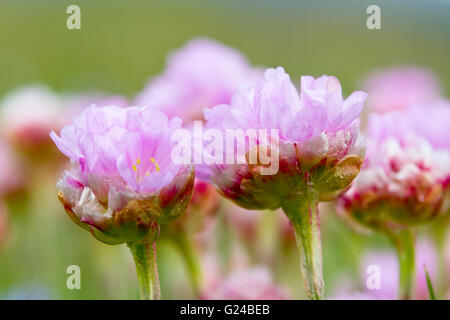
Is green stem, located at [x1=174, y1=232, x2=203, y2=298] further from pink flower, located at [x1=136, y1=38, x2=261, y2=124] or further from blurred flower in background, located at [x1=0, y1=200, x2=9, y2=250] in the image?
blurred flower in background, located at [x1=0, y1=200, x2=9, y2=250]

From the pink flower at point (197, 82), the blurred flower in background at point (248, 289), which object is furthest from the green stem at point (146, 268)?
the pink flower at point (197, 82)

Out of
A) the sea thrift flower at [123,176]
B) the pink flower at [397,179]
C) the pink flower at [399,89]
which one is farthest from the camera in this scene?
the pink flower at [399,89]

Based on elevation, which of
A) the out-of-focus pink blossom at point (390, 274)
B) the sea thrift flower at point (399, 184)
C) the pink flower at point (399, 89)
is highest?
the pink flower at point (399, 89)

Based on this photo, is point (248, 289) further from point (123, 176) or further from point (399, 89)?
point (399, 89)

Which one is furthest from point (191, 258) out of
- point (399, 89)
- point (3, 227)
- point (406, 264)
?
point (399, 89)

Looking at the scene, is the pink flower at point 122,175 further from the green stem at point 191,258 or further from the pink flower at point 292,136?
the green stem at point 191,258

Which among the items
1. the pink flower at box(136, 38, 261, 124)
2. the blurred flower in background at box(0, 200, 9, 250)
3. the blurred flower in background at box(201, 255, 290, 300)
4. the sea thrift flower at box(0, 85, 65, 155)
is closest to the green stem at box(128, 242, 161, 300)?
the blurred flower in background at box(201, 255, 290, 300)
